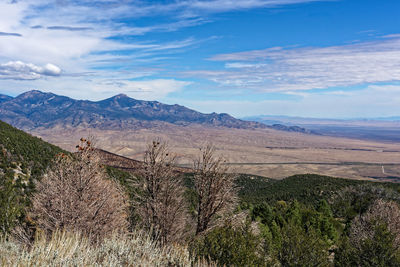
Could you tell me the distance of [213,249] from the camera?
12.2 m

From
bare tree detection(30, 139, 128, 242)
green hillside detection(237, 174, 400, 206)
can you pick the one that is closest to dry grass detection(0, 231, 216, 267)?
bare tree detection(30, 139, 128, 242)

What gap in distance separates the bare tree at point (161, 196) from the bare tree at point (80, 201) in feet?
5.77

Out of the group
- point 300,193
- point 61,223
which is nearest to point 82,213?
point 61,223

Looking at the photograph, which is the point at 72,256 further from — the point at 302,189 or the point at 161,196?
the point at 302,189

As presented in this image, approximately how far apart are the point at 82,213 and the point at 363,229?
23.8 meters

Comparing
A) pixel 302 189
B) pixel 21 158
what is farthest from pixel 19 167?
pixel 302 189

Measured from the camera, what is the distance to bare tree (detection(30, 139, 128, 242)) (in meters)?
15.3

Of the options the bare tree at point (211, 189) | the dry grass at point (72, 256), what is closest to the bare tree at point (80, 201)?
the bare tree at point (211, 189)

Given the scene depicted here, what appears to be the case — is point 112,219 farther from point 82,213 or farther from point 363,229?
point 363,229

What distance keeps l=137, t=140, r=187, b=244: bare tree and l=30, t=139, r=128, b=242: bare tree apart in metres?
1.76

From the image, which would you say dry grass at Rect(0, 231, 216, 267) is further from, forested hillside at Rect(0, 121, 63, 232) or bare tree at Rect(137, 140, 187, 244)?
forested hillside at Rect(0, 121, 63, 232)

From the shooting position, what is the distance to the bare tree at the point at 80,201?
15.3 m

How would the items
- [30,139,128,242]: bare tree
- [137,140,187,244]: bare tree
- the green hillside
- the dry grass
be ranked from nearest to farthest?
the dry grass → [30,139,128,242]: bare tree → [137,140,187,244]: bare tree → the green hillside

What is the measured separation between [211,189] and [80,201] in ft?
23.7
